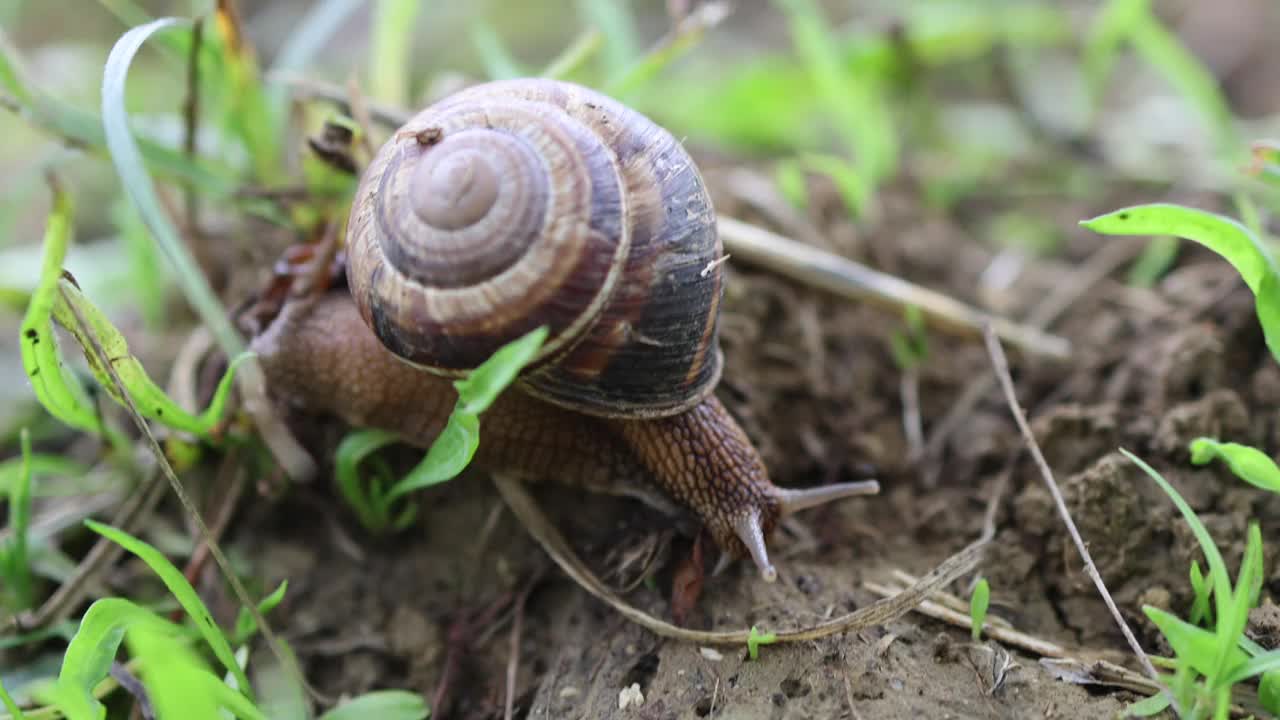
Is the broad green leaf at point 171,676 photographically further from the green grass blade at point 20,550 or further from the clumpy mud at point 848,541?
the green grass blade at point 20,550

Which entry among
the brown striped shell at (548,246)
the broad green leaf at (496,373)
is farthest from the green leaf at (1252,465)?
the broad green leaf at (496,373)

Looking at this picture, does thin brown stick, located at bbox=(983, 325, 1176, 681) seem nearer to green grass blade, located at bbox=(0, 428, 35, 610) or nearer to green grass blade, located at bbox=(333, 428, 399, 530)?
green grass blade, located at bbox=(333, 428, 399, 530)

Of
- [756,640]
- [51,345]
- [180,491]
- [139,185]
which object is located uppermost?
[139,185]

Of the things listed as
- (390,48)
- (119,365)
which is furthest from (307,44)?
(119,365)

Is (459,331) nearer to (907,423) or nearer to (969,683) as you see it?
(969,683)

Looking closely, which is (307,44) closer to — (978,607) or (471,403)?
(471,403)

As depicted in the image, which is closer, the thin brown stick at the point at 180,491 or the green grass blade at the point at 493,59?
the thin brown stick at the point at 180,491

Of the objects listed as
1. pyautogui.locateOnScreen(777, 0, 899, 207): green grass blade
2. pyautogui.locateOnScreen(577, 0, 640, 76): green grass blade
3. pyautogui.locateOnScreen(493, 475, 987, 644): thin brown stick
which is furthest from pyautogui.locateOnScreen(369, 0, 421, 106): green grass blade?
pyautogui.locateOnScreen(493, 475, 987, 644): thin brown stick

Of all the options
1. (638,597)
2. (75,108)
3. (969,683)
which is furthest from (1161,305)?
(75,108)
